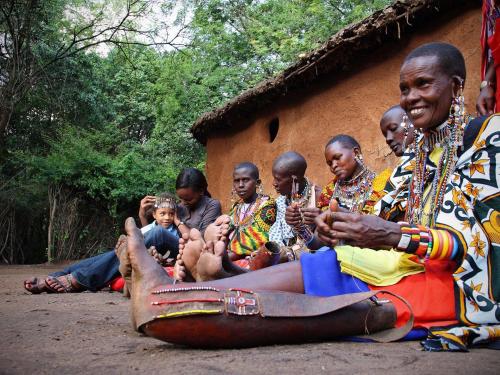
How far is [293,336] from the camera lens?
1.95 m

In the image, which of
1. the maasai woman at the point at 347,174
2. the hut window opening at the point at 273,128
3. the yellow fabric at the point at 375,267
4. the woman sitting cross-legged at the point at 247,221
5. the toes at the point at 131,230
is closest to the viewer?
the yellow fabric at the point at 375,267

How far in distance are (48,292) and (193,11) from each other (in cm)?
1516

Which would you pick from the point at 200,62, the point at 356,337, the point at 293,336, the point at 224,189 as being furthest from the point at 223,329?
the point at 200,62

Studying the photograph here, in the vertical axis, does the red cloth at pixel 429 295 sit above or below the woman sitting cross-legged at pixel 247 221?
below

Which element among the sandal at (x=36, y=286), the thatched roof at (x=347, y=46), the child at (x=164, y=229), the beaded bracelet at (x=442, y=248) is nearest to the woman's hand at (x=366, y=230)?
the beaded bracelet at (x=442, y=248)

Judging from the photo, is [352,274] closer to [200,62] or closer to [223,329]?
[223,329]

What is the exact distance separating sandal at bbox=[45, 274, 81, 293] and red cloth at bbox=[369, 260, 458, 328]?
11.2 feet

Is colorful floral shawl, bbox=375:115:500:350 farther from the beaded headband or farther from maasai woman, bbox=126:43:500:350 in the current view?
the beaded headband

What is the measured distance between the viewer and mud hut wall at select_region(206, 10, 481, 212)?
4875 millimetres

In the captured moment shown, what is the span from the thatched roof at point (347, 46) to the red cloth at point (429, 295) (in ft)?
12.0

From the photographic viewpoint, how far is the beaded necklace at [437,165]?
2135 mm

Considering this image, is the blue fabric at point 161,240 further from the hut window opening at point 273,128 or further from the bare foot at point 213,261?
the hut window opening at point 273,128

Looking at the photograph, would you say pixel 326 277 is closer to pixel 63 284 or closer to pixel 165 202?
pixel 63 284

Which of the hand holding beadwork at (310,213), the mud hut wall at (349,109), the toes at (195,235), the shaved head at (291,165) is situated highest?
the mud hut wall at (349,109)
